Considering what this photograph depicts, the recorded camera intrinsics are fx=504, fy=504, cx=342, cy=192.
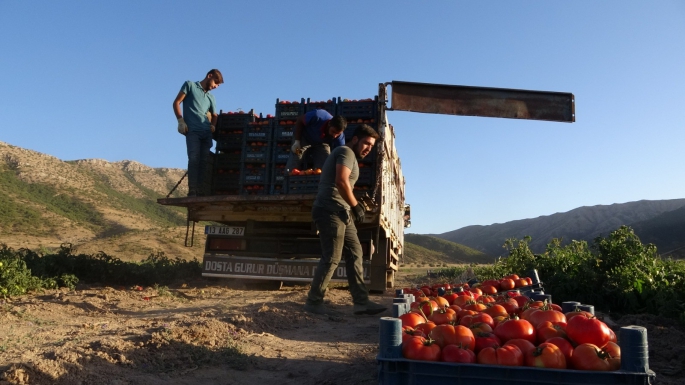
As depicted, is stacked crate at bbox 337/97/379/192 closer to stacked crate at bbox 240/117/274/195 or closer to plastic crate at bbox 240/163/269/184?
stacked crate at bbox 240/117/274/195

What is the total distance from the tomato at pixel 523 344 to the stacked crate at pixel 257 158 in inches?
256

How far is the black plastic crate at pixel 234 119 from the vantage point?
9078 millimetres

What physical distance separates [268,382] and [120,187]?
77894 mm

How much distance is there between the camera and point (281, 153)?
8.66m

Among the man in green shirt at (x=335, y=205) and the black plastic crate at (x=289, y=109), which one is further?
the black plastic crate at (x=289, y=109)

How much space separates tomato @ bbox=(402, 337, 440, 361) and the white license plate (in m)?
6.54

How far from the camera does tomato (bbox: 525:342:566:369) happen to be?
225 cm

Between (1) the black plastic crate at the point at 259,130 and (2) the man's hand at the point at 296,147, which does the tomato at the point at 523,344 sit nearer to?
(2) the man's hand at the point at 296,147

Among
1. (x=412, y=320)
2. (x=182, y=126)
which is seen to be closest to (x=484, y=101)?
(x=182, y=126)

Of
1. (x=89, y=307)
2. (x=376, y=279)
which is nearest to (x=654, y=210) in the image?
(x=376, y=279)

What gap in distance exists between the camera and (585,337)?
2449 mm

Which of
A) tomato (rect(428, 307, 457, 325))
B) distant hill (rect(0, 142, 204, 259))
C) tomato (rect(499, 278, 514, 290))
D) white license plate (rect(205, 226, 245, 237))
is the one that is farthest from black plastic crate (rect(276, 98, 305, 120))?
distant hill (rect(0, 142, 204, 259))

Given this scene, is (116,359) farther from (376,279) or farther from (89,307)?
(376,279)

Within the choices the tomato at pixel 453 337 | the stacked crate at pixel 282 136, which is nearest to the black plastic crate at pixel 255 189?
the stacked crate at pixel 282 136
